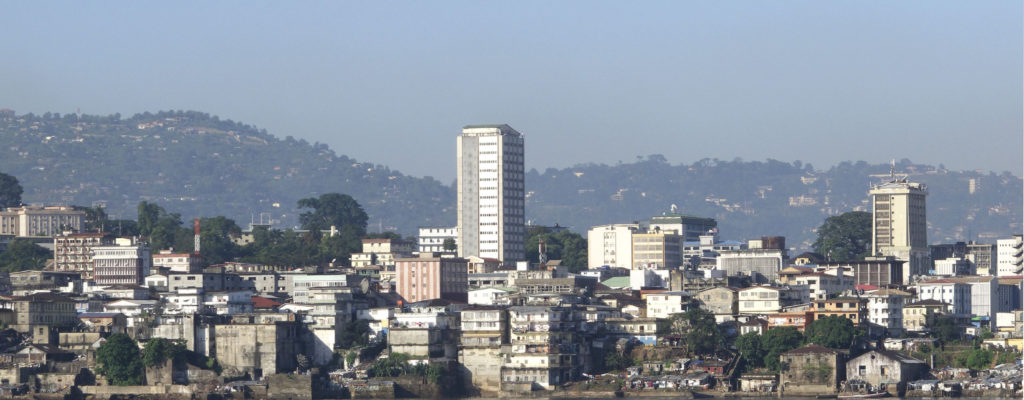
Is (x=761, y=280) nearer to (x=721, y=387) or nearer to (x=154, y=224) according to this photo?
(x=721, y=387)

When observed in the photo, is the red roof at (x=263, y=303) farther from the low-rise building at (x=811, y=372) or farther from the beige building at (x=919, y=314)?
the beige building at (x=919, y=314)

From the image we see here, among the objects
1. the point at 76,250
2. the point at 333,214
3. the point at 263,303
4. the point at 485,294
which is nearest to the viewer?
the point at 263,303

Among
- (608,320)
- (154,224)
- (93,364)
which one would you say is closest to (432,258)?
(608,320)

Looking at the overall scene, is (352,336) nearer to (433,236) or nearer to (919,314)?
(919,314)

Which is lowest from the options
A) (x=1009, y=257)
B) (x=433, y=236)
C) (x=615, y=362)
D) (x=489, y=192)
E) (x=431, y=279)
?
(x=615, y=362)

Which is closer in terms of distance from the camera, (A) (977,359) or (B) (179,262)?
(A) (977,359)

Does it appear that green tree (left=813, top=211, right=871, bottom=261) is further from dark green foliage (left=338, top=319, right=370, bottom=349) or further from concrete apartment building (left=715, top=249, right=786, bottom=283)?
dark green foliage (left=338, top=319, right=370, bottom=349)

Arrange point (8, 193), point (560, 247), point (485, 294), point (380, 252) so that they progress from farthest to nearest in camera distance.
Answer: point (8, 193), point (560, 247), point (380, 252), point (485, 294)

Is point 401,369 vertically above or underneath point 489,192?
underneath

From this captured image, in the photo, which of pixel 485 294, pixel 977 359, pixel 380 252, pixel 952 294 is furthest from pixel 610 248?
pixel 977 359
